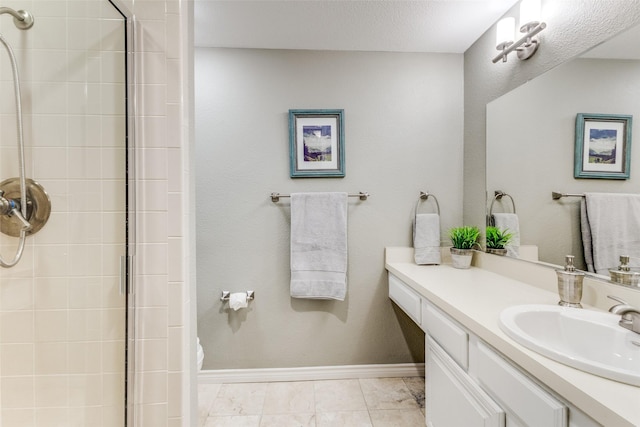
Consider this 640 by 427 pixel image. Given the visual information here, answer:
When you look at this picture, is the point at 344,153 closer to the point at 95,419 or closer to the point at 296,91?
the point at 296,91

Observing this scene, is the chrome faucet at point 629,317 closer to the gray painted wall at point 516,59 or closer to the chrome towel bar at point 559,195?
the chrome towel bar at point 559,195

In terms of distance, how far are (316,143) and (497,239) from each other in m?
1.29

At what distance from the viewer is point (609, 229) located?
1.03 m

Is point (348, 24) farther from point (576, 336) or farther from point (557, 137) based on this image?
point (576, 336)

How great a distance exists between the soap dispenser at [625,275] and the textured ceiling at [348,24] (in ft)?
4.70

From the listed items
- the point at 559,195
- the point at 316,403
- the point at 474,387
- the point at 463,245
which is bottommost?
the point at 316,403

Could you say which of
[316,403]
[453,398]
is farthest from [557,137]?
[316,403]

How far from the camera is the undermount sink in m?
0.70

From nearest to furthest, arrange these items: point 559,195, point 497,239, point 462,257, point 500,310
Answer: point 500,310, point 559,195, point 497,239, point 462,257

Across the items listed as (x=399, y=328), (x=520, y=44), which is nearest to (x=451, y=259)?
(x=399, y=328)

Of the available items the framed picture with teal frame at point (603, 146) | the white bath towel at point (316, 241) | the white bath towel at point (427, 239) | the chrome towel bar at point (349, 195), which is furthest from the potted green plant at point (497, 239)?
the white bath towel at point (316, 241)

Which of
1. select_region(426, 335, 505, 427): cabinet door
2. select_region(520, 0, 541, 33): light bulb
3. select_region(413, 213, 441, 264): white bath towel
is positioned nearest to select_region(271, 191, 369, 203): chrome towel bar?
select_region(413, 213, 441, 264): white bath towel

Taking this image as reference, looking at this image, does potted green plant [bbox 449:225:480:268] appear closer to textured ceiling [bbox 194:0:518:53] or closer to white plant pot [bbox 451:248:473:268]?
white plant pot [bbox 451:248:473:268]

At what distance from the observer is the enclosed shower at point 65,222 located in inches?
32.5
